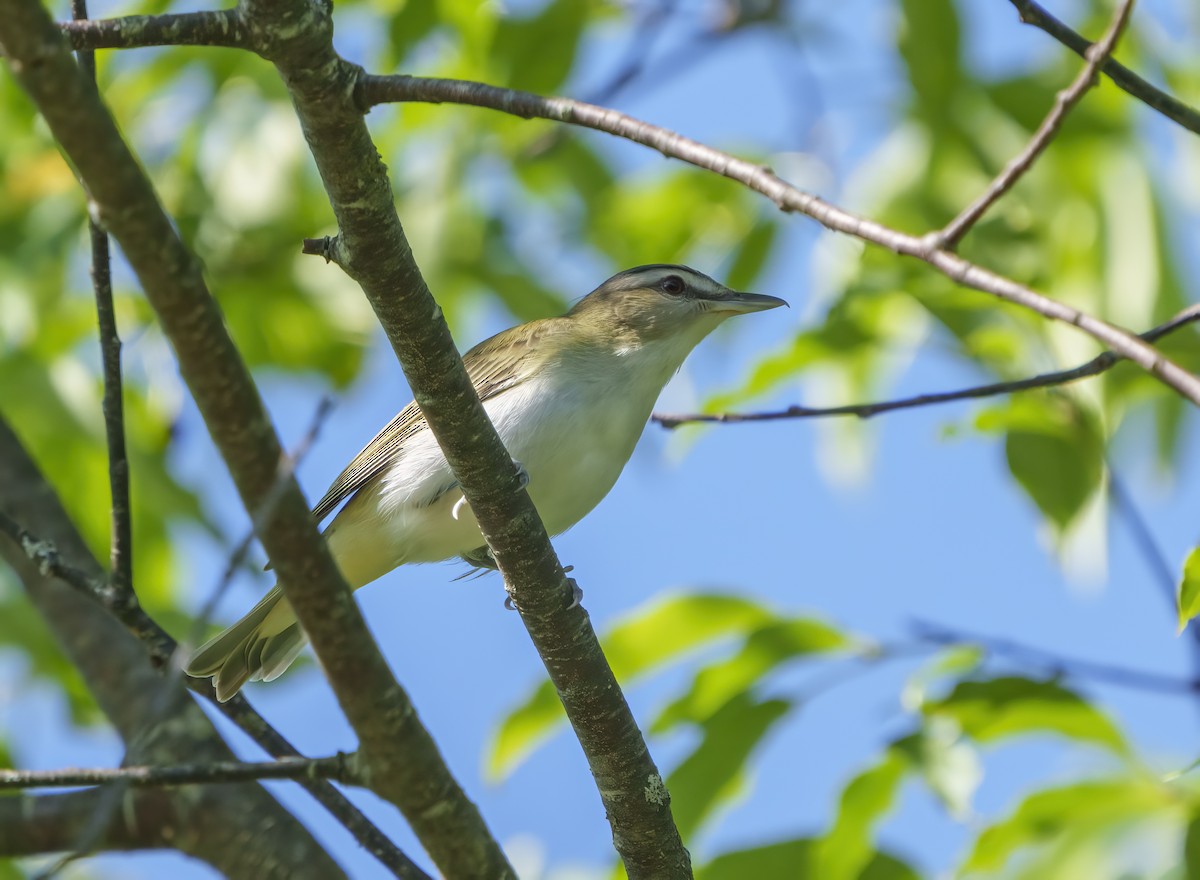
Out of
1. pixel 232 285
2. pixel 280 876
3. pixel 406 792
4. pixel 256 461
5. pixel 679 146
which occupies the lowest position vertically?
pixel 406 792

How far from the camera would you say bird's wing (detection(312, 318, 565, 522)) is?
455 cm

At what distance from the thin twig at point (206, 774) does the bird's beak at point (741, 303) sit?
323 centimetres

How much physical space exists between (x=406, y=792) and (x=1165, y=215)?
11.6 ft

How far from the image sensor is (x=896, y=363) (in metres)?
5.10

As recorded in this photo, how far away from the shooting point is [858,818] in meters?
3.21

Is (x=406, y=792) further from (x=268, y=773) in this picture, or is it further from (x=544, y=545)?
(x=544, y=545)

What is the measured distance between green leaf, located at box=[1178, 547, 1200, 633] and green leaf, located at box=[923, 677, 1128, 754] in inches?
36.8

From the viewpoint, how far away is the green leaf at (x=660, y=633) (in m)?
3.51

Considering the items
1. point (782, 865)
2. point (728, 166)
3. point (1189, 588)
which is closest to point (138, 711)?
point (782, 865)

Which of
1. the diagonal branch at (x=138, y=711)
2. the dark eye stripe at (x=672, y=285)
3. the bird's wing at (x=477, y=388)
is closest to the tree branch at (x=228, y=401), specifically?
the diagonal branch at (x=138, y=711)

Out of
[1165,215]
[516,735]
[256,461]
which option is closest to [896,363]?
[1165,215]

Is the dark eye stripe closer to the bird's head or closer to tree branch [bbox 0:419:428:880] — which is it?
the bird's head

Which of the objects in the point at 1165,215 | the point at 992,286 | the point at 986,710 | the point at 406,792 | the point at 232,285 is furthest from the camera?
the point at 232,285

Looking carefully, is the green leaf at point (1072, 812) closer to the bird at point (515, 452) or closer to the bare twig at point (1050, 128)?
the bare twig at point (1050, 128)
